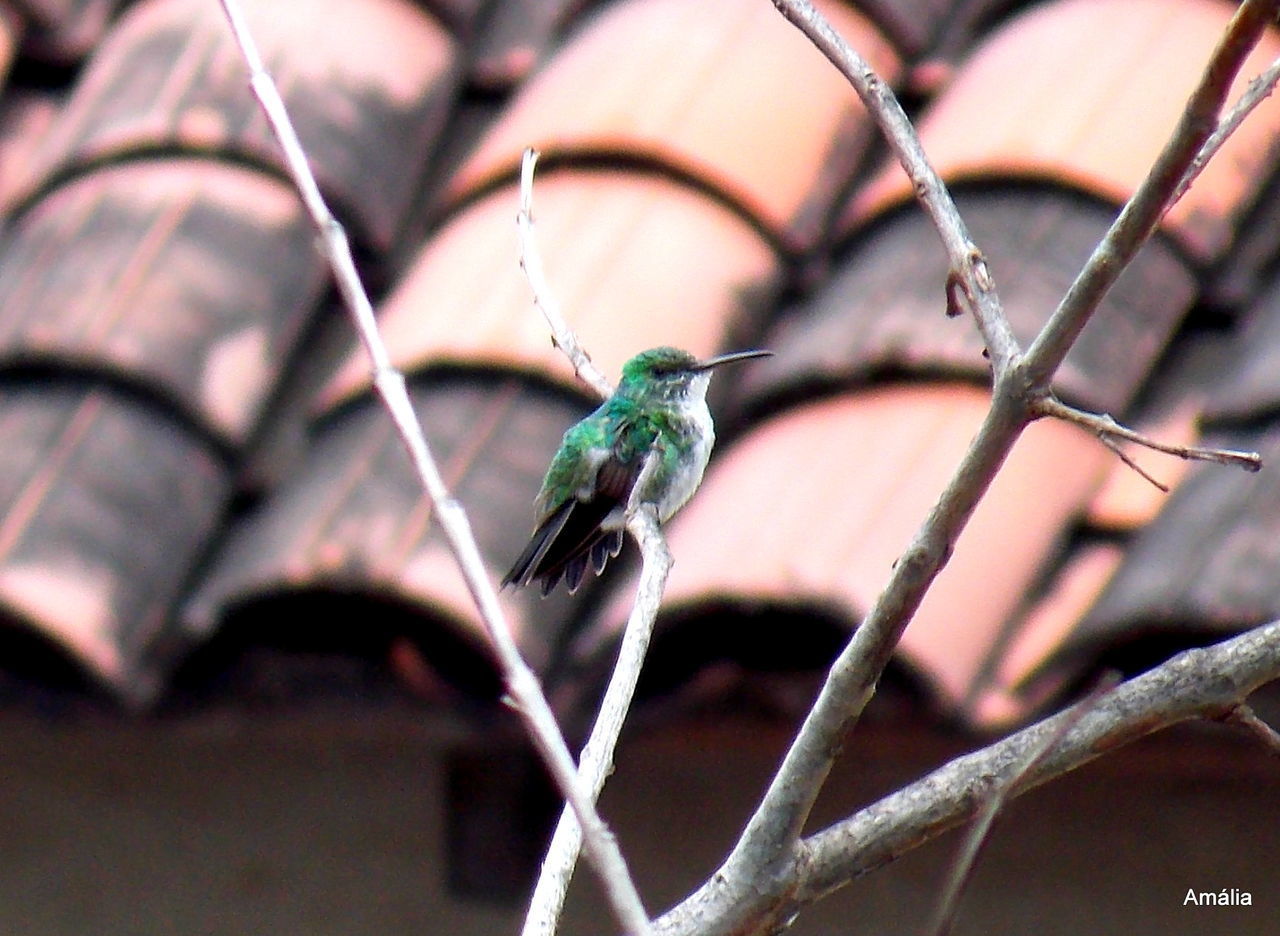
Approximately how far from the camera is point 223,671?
264 centimetres

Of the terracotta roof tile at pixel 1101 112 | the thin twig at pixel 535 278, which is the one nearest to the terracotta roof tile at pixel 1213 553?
the terracotta roof tile at pixel 1101 112

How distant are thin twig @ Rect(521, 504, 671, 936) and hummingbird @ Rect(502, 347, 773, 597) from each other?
59 cm

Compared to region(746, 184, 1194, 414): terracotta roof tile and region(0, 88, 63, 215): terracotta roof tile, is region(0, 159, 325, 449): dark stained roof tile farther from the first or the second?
region(746, 184, 1194, 414): terracotta roof tile

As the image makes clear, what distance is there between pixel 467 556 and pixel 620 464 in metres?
1.39

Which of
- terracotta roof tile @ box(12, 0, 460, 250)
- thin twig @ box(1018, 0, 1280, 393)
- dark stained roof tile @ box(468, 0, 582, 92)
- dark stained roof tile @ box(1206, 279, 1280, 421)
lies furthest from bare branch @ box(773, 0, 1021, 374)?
dark stained roof tile @ box(468, 0, 582, 92)

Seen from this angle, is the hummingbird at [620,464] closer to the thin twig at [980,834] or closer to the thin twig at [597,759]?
the thin twig at [597,759]

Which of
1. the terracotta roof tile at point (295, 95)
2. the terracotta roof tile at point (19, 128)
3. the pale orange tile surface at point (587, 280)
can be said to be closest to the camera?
the pale orange tile surface at point (587, 280)

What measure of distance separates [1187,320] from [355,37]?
166 cm

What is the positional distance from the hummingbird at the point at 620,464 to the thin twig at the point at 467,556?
92 centimetres

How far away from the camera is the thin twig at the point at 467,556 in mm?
1053

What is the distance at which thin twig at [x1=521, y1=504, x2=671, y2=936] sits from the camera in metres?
1.35

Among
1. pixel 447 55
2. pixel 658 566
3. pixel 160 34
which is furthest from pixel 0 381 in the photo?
pixel 658 566

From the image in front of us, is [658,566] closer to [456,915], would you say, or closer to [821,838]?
[821,838]

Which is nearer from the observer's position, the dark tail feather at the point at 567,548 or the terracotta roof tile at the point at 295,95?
the dark tail feather at the point at 567,548
